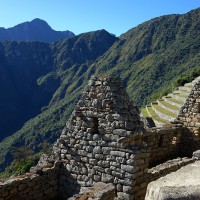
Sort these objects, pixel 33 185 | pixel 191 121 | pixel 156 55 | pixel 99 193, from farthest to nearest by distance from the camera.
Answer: pixel 156 55, pixel 191 121, pixel 33 185, pixel 99 193

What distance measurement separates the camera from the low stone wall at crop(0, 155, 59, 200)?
611 centimetres

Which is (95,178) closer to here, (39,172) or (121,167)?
(121,167)

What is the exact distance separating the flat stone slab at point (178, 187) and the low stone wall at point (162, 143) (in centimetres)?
472

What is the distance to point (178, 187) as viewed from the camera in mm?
3061

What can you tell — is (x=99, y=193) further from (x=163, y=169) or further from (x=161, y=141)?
(x=161, y=141)

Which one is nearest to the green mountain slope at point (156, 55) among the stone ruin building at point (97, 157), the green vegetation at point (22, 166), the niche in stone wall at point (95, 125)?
the green vegetation at point (22, 166)

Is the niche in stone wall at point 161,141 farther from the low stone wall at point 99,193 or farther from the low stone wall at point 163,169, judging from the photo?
the low stone wall at point 99,193

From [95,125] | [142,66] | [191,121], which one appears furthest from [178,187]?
[142,66]

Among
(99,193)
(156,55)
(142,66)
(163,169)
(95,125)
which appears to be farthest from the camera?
(156,55)

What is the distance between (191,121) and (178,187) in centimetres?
731

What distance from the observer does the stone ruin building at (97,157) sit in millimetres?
6086

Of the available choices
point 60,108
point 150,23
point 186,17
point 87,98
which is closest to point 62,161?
point 87,98

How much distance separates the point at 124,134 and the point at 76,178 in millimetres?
1440

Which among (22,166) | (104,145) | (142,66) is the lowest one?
(22,166)
